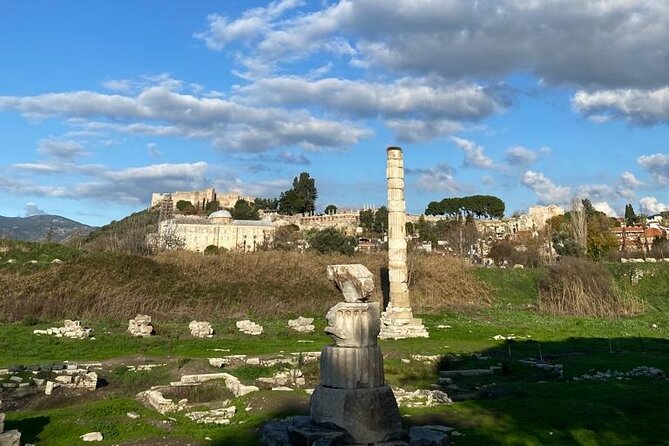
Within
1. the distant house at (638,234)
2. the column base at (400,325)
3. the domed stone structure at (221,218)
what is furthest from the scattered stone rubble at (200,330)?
the distant house at (638,234)

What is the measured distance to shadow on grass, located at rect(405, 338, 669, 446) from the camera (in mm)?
8734

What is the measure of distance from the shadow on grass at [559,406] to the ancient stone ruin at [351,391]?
200 centimetres

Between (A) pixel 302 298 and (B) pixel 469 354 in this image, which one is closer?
(B) pixel 469 354

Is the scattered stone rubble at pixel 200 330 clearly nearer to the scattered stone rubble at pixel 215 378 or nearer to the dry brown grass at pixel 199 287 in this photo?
the dry brown grass at pixel 199 287

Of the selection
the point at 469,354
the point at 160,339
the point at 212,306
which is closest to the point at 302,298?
the point at 212,306

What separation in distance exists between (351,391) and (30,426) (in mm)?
6081

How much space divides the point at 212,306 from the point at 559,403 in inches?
808

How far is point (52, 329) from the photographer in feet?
68.3

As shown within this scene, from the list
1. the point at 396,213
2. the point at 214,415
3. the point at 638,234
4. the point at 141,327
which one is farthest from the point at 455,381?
the point at 638,234

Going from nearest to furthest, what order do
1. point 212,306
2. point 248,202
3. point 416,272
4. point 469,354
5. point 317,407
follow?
point 317,407 < point 469,354 < point 212,306 < point 416,272 < point 248,202

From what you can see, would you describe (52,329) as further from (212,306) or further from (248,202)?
(248,202)

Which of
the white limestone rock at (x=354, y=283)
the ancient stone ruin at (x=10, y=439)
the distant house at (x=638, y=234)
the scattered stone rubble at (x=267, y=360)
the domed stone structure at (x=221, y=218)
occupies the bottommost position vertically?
the scattered stone rubble at (x=267, y=360)

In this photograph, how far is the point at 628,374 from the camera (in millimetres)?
14828

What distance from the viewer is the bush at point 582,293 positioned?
31.5 m
